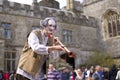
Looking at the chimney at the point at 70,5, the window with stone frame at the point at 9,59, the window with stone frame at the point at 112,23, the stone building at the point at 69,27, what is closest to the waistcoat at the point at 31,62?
the stone building at the point at 69,27

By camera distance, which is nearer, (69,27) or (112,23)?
(69,27)

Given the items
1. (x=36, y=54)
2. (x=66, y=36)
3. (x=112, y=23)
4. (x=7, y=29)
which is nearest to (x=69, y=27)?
(x=66, y=36)

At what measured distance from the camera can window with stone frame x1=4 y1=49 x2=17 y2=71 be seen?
51.8ft

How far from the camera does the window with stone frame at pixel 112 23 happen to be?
19.5 m

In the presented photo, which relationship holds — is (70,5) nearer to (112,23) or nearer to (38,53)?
(112,23)

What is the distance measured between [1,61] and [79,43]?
6210mm

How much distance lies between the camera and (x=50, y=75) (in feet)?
24.7

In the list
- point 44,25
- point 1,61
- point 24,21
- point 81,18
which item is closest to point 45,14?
point 24,21

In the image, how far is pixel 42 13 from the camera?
17.7 metres

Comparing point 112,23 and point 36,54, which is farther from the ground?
point 112,23

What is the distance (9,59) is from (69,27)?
16.6 feet

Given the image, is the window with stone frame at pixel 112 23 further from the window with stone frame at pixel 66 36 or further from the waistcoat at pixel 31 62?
the waistcoat at pixel 31 62

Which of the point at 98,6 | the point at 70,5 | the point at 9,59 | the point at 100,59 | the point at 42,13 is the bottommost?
the point at 100,59

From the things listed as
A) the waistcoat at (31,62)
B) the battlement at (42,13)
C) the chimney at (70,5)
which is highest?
the chimney at (70,5)
